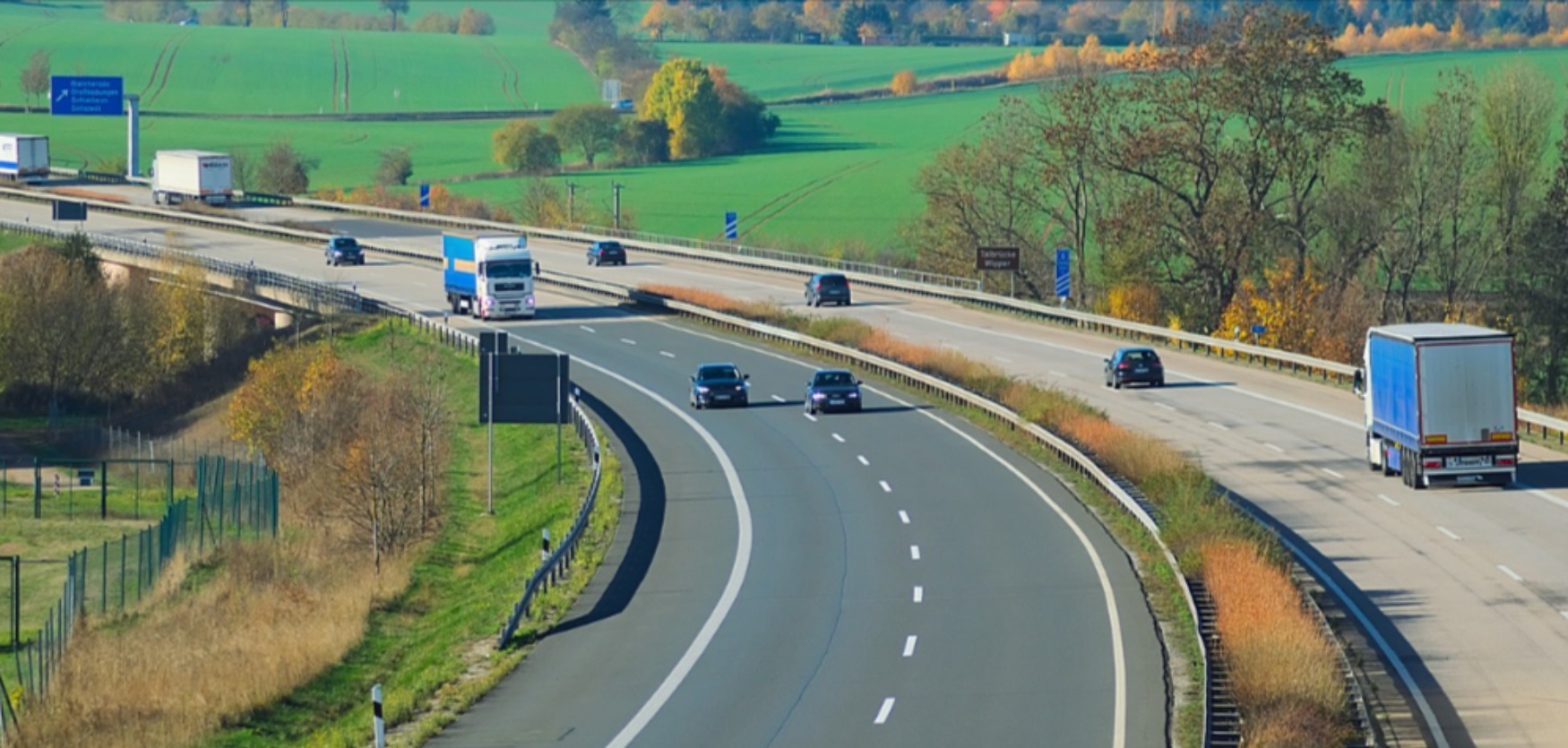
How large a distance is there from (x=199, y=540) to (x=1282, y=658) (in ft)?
94.6

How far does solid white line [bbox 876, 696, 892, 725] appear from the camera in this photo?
2691 centimetres

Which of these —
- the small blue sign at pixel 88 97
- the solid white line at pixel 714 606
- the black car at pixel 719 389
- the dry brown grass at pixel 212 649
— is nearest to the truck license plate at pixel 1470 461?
the solid white line at pixel 714 606

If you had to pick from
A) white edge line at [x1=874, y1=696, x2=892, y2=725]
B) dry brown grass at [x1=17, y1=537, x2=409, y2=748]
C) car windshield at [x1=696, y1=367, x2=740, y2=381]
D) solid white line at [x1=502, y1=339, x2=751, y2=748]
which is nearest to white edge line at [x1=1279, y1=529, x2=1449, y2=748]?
white edge line at [x1=874, y1=696, x2=892, y2=725]

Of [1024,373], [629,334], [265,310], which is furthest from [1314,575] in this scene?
[265,310]

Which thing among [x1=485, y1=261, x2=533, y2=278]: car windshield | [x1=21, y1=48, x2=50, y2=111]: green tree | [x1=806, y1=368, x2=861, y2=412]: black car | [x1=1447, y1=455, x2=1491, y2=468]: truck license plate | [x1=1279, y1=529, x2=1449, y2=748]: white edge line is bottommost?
[x1=1279, y1=529, x2=1449, y2=748]: white edge line

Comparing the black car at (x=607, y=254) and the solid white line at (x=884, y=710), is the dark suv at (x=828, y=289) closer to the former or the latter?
the black car at (x=607, y=254)

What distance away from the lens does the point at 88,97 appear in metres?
148

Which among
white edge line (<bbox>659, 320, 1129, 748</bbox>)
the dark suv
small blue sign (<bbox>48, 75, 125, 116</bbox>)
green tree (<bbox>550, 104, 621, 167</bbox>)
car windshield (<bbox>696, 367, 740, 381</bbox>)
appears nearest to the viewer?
white edge line (<bbox>659, 320, 1129, 748</bbox>)

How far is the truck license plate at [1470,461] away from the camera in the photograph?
44.2 m

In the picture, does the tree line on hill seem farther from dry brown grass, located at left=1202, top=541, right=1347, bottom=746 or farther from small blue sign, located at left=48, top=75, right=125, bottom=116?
small blue sign, located at left=48, top=75, right=125, bottom=116

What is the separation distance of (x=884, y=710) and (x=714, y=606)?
7648 millimetres

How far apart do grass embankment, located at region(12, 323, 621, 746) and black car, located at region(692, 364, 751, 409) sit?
5.00m

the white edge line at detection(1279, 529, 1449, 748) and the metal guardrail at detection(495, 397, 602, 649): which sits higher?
the metal guardrail at detection(495, 397, 602, 649)

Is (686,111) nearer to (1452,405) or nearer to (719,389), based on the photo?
(719,389)
